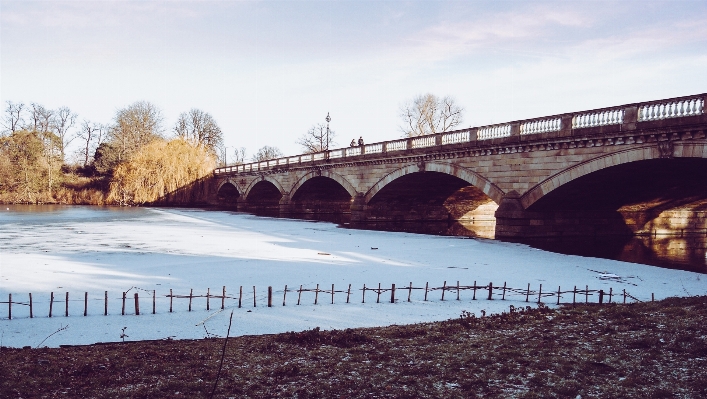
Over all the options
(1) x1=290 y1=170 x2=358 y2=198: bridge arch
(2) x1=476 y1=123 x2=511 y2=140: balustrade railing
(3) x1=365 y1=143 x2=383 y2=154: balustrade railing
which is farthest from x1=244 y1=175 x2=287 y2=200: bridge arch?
(2) x1=476 y1=123 x2=511 y2=140: balustrade railing

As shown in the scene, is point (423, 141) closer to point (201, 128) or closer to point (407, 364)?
point (407, 364)

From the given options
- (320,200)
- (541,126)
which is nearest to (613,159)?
(541,126)

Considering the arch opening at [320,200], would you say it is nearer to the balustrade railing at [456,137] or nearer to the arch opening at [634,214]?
the balustrade railing at [456,137]

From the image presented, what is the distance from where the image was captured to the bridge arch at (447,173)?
24.9m

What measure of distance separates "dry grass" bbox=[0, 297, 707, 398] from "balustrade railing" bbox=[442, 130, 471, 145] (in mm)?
18885

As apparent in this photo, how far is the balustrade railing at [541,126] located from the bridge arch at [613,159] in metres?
1.96

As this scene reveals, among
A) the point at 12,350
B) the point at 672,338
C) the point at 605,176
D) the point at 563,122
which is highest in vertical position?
the point at 563,122

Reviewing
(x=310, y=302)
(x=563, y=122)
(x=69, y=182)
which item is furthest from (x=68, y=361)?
(x=69, y=182)

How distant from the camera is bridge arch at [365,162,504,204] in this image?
981 inches

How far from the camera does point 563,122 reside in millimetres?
21312

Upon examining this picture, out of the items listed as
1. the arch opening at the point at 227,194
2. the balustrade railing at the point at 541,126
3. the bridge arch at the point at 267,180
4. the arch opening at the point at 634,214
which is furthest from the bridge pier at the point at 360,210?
the arch opening at the point at 227,194

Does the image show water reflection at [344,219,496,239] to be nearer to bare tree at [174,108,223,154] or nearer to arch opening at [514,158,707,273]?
arch opening at [514,158,707,273]

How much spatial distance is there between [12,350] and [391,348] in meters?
5.19

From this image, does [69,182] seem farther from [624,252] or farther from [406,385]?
[406,385]
